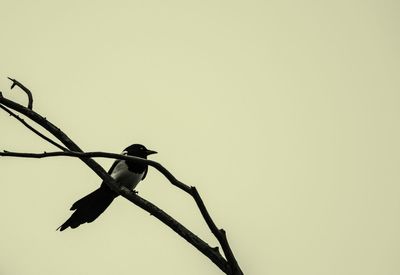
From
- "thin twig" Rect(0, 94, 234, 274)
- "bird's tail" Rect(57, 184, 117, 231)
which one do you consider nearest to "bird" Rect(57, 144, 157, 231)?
"bird's tail" Rect(57, 184, 117, 231)

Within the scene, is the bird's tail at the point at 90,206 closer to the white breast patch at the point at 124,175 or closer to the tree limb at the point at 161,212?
the white breast patch at the point at 124,175

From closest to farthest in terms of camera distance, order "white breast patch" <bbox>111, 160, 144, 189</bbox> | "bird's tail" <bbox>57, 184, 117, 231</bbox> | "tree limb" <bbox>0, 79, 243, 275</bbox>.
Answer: "tree limb" <bbox>0, 79, 243, 275</bbox>
"bird's tail" <bbox>57, 184, 117, 231</bbox>
"white breast patch" <bbox>111, 160, 144, 189</bbox>

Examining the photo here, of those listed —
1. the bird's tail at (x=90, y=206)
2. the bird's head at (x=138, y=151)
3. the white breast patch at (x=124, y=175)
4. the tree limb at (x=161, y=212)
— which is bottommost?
the tree limb at (x=161, y=212)

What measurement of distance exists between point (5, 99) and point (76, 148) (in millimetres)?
542

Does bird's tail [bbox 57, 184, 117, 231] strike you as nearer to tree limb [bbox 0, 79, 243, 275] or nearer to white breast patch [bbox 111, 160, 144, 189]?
white breast patch [bbox 111, 160, 144, 189]

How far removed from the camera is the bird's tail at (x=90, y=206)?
19.1 ft

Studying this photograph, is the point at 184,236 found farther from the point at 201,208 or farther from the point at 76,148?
the point at 76,148

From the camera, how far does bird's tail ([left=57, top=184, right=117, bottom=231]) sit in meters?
5.83

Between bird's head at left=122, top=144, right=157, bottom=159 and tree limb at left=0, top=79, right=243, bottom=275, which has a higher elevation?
bird's head at left=122, top=144, right=157, bottom=159

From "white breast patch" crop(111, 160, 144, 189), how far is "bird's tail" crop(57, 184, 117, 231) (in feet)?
2.29

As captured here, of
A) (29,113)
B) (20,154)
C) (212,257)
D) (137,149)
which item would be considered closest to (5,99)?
(29,113)

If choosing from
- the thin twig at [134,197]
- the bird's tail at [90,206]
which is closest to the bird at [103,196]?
the bird's tail at [90,206]

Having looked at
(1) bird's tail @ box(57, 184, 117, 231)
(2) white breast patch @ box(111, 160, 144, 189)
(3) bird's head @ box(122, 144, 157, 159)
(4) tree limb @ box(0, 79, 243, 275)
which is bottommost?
(4) tree limb @ box(0, 79, 243, 275)

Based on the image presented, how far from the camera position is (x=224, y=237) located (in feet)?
8.54
